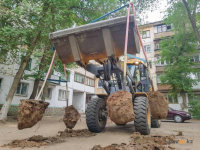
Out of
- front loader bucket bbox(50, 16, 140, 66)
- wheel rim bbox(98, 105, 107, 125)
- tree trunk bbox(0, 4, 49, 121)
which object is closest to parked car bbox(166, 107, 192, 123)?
wheel rim bbox(98, 105, 107, 125)

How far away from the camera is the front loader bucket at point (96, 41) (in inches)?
149

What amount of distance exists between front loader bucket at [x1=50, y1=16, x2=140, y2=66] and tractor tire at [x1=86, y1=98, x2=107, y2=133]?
1.94 metres

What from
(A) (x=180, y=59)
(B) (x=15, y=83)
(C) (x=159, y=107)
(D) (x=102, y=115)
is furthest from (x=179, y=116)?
(B) (x=15, y=83)

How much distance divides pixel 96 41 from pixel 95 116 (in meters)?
2.70

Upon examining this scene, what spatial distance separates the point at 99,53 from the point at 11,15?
7.50 m

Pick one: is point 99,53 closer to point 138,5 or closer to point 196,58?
point 138,5

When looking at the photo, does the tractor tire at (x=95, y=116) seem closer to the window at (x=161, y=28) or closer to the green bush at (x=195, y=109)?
the green bush at (x=195, y=109)

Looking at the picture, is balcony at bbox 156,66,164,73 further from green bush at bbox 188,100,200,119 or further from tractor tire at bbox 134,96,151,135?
tractor tire at bbox 134,96,151,135

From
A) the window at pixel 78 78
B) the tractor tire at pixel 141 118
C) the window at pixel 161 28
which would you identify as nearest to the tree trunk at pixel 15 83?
the tractor tire at pixel 141 118

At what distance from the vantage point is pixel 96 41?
4.11 meters

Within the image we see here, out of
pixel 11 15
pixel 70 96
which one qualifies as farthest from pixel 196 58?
pixel 11 15

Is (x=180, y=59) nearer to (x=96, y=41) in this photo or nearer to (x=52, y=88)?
(x=52, y=88)

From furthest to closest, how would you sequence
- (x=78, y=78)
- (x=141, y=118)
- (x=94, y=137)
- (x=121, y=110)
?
(x=78, y=78), (x=141, y=118), (x=94, y=137), (x=121, y=110)

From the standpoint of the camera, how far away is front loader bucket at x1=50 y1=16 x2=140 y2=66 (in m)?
3.79
